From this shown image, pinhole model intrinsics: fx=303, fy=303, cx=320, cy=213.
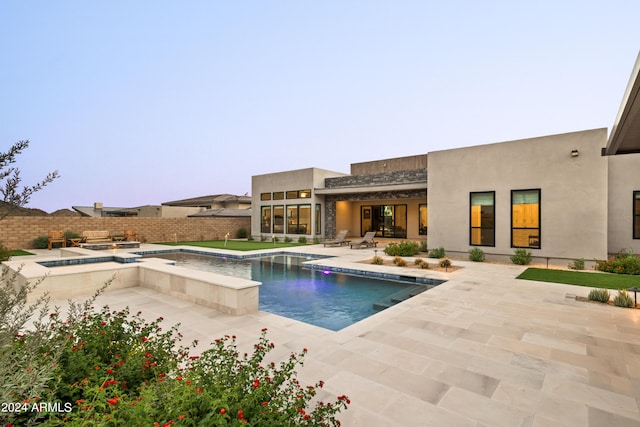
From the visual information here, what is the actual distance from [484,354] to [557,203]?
368 inches

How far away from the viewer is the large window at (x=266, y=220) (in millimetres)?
21062

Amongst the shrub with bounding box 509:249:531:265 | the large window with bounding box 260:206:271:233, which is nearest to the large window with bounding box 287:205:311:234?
the large window with bounding box 260:206:271:233

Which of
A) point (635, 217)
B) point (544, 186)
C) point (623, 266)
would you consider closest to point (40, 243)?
point (544, 186)

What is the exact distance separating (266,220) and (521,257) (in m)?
15.2

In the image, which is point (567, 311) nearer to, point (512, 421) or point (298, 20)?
point (512, 421)

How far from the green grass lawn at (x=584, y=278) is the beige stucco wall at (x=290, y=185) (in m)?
11.8

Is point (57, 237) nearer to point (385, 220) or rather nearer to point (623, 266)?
point (385, 220)

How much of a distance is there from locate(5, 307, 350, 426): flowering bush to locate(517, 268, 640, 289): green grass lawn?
8.10m

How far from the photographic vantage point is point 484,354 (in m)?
3.79

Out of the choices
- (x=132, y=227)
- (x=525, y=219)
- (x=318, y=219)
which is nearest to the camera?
(x=525, y=219)

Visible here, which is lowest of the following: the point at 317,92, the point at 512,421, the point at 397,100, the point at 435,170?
the point at 512,421

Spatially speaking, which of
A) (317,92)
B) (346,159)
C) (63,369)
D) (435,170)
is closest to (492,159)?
(435,170)

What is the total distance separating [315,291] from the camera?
26.3 ft

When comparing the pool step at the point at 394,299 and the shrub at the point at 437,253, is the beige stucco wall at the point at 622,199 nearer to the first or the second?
the shrub at the point at 437,253
